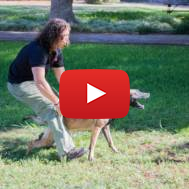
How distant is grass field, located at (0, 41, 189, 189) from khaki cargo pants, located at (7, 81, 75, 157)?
0.65ft

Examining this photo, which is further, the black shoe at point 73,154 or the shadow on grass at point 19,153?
the shadow on grass at point 19,153

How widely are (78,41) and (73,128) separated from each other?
9588 millimetres

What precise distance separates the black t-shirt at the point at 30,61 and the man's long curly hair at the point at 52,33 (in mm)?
59

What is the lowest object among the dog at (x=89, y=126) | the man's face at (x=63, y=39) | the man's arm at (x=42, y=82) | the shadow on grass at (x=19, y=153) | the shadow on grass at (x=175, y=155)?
the shadow on grass at (x=19, y=153)

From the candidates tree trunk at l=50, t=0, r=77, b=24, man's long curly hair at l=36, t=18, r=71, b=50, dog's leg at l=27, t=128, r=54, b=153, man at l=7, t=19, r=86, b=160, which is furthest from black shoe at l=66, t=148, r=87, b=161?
tree trunk at l=50, t=0, r=77, b=24

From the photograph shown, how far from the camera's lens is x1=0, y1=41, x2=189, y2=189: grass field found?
17.6 ft

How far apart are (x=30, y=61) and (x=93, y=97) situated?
0.78 m

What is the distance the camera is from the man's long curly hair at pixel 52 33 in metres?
5.74

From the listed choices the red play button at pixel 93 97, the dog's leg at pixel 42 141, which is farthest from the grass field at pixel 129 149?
the red play button at pixel 93 97

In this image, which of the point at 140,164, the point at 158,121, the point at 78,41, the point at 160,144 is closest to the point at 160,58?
the point at 78,41

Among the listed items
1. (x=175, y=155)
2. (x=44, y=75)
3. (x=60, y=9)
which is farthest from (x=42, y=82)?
(x=60, y=9)

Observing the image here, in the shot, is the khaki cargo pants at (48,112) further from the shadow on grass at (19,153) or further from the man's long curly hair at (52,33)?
the man's long curly hair at (52,33)

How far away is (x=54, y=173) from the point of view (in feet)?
18.4

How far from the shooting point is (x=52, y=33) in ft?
18.9
